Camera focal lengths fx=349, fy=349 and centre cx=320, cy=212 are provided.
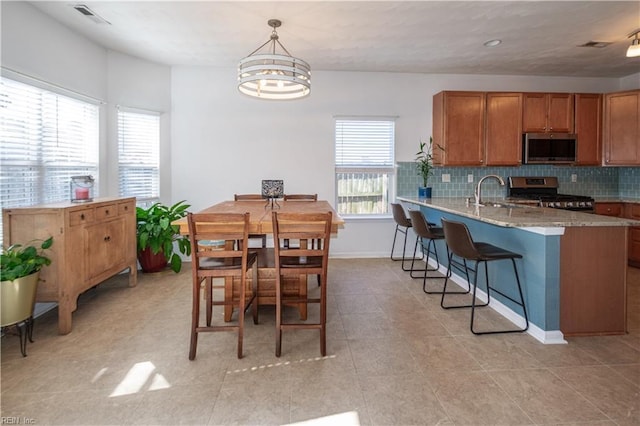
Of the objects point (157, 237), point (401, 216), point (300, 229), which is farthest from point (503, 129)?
point (157, 237)

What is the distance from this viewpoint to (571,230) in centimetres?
257

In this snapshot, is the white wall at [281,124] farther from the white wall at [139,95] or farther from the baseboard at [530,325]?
the baseboard at [530,325]

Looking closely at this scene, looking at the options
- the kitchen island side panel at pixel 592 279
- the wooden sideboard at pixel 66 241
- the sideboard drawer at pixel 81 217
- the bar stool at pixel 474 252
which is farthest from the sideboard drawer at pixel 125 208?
the kitchen island side panel at pixel 592 279

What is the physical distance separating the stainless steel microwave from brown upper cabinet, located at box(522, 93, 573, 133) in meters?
0.12

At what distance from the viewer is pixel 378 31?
144 inches

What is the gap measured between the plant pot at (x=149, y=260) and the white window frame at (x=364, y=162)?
8.37ft

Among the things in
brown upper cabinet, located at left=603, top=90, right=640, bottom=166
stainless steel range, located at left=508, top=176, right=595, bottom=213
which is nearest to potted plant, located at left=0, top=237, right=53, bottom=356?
stainless steel range, located at left=508, top=176, right=595, bottom=213

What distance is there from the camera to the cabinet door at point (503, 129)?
489 cm

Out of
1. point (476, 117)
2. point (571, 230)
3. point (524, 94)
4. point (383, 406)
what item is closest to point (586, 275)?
point (571, 230)

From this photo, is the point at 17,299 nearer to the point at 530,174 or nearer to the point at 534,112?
the point at 534,112

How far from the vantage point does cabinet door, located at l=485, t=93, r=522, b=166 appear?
489 cm

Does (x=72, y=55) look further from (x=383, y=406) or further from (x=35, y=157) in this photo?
(x=383, y=406)

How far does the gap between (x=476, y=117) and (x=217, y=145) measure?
3691 mm

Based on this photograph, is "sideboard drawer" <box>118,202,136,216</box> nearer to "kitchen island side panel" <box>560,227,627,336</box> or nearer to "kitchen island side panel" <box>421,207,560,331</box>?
"kitchen island side panel" <box>421,207,560,331</box>
